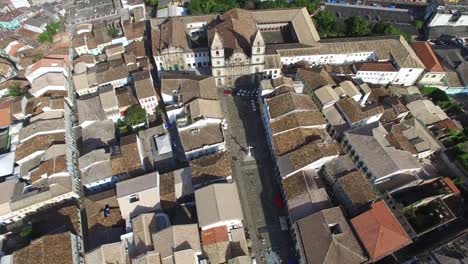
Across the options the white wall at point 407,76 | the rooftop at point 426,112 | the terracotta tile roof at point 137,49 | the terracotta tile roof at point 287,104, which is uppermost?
the terracotta tile roof at point 137,49

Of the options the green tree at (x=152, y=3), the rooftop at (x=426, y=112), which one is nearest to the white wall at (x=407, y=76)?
the rooftop at (x=426, y=112)

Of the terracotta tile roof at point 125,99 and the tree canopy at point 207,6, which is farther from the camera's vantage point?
the tree canopy at point 207,6

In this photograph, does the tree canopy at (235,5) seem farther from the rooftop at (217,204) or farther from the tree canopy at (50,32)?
the rooftop at (217,204)

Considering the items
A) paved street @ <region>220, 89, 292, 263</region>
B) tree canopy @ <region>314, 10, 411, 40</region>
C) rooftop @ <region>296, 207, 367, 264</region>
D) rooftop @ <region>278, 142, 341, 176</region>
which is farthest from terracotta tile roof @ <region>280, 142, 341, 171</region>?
tree canopy @ <region>314, 10, 411, 40</region>

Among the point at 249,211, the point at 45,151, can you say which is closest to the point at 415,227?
the point at 249,211

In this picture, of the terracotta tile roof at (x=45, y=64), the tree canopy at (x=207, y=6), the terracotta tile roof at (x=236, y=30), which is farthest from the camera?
the tree canopy at (x=207, y=6)

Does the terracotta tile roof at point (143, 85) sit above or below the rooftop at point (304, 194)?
above

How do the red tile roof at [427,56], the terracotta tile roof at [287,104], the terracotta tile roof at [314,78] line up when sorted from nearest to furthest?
1. the terracotta tile roof at [287,104]
2. the terracotta tile roof at [314,78]
3. the red tile roof at [427,56]
